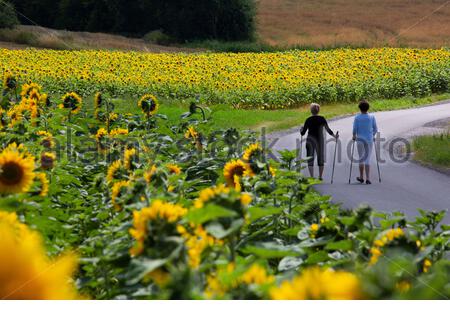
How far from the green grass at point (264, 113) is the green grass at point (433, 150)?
11.9 feet

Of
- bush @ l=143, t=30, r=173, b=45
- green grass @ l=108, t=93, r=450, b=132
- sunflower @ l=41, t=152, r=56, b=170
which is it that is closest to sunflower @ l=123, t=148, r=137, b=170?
sunflower @ l=41, t=152, r=56, b=170

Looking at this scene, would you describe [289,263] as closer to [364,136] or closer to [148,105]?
[148,105]

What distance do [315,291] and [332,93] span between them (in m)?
24.0

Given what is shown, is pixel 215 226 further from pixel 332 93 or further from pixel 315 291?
pixel 332 93

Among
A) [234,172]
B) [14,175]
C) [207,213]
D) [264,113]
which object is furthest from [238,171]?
[264,113]

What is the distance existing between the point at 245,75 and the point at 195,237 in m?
25.6

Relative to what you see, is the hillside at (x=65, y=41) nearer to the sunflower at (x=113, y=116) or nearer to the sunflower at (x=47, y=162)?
the sunflower at (x=113, y=116)

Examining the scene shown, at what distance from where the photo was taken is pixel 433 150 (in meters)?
14.3

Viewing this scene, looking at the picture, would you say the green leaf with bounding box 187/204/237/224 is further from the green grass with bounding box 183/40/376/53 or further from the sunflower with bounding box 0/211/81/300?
the green grass with bounding box 183/40/376/53

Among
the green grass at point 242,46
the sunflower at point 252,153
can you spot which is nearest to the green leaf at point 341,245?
the sunflower at point 252,153

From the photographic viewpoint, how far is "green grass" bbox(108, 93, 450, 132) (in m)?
19.1
